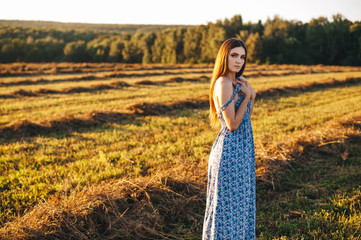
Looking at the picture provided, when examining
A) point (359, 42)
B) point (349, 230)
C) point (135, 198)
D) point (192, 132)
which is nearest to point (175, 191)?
point (135, 198)

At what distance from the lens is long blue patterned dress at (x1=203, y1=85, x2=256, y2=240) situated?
8.23 ft

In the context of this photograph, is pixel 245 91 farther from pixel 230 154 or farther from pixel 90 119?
pixel 90 119

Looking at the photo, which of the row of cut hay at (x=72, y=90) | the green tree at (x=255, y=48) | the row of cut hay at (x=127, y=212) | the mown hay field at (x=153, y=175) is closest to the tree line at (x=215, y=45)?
the green tree at (x=255, y=48)

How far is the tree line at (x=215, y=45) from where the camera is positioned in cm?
5997

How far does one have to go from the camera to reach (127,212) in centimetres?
360

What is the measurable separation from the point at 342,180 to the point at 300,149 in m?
1.25

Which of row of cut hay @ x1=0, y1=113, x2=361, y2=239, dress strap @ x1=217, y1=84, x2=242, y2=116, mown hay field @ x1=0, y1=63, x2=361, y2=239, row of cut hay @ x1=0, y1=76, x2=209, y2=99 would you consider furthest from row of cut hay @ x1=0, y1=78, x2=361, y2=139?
row of cut hay @ x1=0, y1=76, x2=209, y2=99

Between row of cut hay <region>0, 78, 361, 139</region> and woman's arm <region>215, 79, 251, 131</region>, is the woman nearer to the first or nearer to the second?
woman's arm <region>215, 79, 251, 131</region>

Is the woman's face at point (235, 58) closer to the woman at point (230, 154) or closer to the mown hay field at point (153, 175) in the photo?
the woman at point (230, 154)

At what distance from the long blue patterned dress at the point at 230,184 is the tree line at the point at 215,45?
61.6m

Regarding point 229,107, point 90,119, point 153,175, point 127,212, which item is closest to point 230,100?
point 229,107

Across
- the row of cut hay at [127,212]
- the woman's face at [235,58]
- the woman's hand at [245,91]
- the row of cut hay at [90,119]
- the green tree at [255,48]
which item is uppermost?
the green tree at [255,48]

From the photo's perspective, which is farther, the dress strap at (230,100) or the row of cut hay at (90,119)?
the row of cut hay at (90,119)

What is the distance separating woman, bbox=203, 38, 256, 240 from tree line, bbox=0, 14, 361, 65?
202ft
